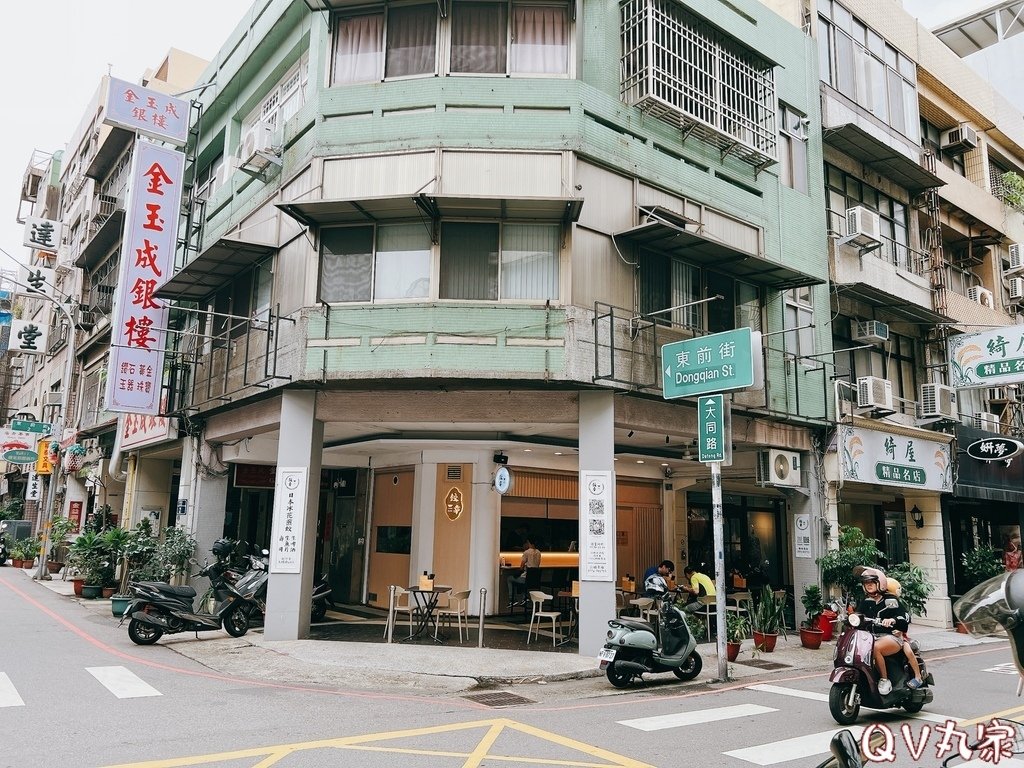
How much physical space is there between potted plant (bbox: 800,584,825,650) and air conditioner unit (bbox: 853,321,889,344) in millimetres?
6711

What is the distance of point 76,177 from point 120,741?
37.3m

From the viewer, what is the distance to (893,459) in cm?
1828

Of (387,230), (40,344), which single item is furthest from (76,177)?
(387,230)

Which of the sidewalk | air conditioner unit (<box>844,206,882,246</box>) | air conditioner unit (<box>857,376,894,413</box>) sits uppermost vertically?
air conditioner unit (<box>844,206,882,246</box>)

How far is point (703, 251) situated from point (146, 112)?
43.7ft

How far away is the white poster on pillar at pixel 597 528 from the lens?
12250 mm

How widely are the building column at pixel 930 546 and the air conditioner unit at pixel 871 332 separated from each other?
447 cm

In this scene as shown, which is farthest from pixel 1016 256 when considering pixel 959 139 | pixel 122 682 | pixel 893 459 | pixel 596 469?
pixel 122 682

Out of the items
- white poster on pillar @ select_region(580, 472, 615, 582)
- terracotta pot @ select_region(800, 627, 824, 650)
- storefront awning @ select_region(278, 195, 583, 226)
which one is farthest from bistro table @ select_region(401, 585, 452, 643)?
terracotta pot @ select_region(800, 627, 824, 650)

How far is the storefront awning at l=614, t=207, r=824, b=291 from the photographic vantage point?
13242mm

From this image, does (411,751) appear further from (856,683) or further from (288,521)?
(288,521)

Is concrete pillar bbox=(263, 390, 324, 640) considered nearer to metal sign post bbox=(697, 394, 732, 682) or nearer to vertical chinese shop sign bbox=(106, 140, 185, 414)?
vertical chinese shop sign bbox=(106, 140, 185, 414)

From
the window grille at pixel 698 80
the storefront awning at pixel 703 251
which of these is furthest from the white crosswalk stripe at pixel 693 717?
the window grille at pixel 698 80

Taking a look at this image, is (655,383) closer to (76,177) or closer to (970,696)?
(970,696)
